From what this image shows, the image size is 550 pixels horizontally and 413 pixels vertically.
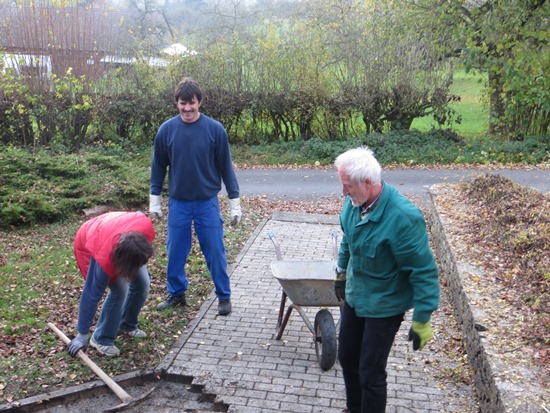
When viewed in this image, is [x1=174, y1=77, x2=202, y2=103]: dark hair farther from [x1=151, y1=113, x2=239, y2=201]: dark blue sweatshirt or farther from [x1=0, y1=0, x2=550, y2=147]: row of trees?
[x1=0, y1=0, x2=550, y2=147]: row of trees

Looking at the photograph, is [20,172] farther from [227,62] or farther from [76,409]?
[227,62]

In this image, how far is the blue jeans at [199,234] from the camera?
211 inches

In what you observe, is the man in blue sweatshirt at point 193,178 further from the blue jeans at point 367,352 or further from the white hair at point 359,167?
the white hair at point 359,167

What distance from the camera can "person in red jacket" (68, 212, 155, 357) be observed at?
13.6 feet

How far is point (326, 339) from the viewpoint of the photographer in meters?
4.48

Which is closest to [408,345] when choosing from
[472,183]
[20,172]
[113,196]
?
[472,183]

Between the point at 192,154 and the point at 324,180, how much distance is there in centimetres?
816

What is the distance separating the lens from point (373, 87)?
51.8 feet

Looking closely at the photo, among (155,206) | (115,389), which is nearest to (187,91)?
(155,206)

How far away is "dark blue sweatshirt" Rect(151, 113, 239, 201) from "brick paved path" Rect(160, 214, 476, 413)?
126cm

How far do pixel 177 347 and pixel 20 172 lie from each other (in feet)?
18.7

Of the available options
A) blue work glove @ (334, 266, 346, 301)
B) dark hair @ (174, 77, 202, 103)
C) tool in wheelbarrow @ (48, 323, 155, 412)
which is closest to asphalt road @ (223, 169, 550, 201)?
dark hair @ (174, 77, 202, 103)

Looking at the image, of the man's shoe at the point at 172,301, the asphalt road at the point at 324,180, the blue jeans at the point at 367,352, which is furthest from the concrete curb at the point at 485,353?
the asphalt road at the point at 324,180

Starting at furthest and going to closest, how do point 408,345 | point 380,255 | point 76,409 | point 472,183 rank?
point 472,183 → point 408,345 → point 76,409 → point 380,255
